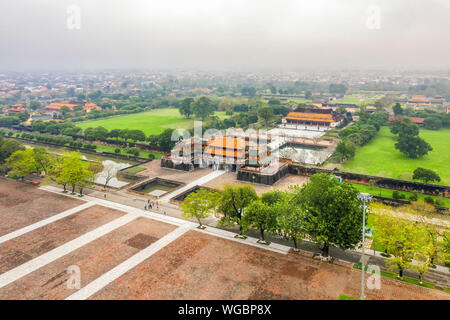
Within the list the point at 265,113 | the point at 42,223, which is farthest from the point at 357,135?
the point at 42,223

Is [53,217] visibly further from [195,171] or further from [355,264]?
[355,264]

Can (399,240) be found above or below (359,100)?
below

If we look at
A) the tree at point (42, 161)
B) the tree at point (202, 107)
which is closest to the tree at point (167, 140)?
the tree at point (42, 161)

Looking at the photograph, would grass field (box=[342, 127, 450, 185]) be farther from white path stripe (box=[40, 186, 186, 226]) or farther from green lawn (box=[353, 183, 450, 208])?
white path stripe (box=[40, 186, 186, 226])

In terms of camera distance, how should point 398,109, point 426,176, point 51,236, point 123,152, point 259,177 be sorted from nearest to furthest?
point 51,236 < point 426,176 < point 259,177 < point 123,152 < point 398,109

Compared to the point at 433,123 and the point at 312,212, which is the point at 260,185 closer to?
the point at 312,212
